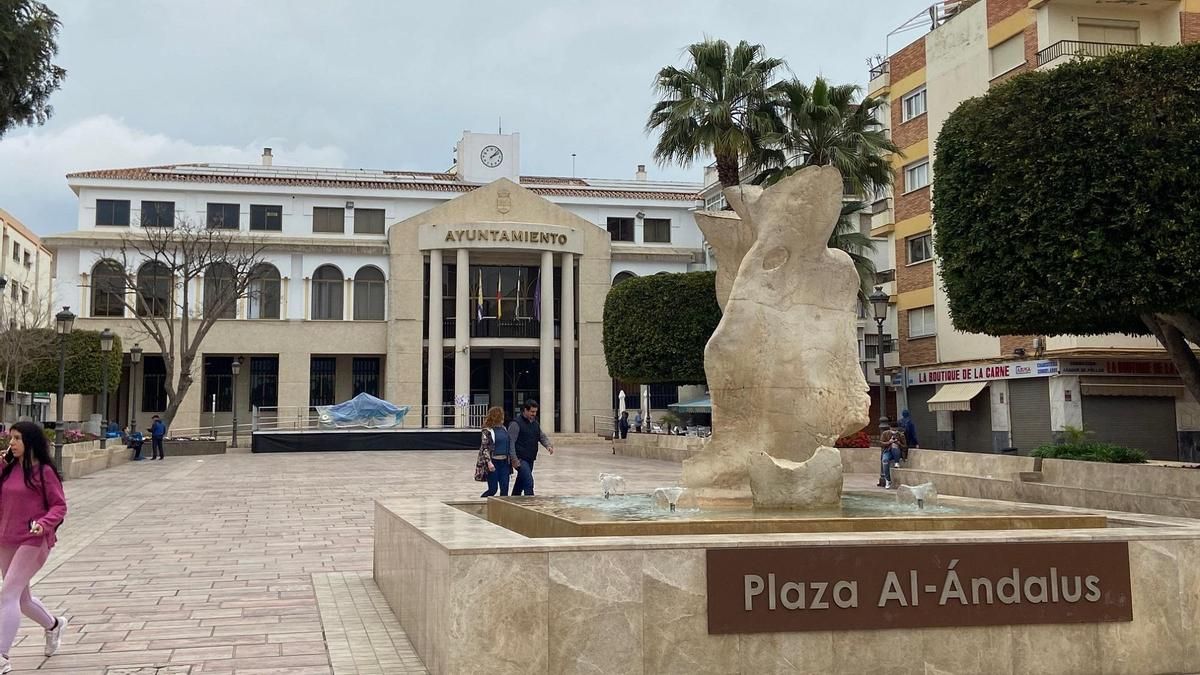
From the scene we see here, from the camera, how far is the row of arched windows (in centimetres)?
4641

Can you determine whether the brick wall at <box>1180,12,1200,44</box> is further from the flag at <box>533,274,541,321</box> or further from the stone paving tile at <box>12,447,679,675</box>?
the flag at <box>533,274,541,321</box>

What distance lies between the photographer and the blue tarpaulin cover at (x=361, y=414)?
130ft

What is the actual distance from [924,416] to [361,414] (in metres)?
22.0

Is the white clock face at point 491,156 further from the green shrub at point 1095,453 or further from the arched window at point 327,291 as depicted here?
the green shrub at point 1095,453

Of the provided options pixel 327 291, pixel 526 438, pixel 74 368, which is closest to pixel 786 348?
pixel 526 438

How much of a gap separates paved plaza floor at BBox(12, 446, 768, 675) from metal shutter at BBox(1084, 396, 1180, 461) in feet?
35.6

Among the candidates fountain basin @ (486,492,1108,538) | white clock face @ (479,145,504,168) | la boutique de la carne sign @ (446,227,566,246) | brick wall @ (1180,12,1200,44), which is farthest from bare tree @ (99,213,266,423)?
fountain basin @ (486,492,1108,538)

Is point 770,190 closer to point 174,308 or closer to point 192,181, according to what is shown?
point 174,308

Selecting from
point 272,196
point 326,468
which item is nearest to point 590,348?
point 272,196

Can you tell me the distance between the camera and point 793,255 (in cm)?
870

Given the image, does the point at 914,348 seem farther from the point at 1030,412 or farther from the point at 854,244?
the point at 854,244

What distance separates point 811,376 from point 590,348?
40.1 metres

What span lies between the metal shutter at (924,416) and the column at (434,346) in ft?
69.5

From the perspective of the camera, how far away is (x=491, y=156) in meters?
55.8
